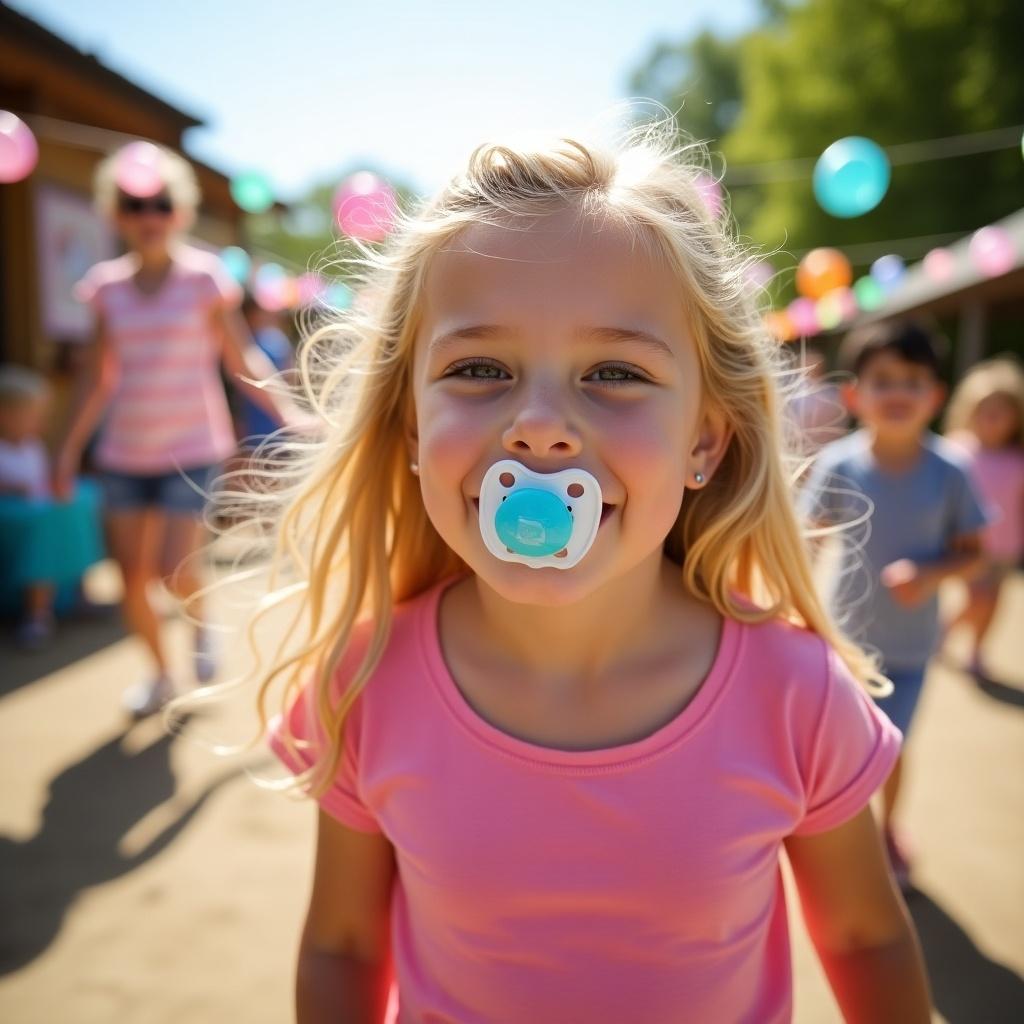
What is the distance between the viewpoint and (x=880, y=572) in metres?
2.64

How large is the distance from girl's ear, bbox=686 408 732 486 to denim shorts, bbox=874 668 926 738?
144cm

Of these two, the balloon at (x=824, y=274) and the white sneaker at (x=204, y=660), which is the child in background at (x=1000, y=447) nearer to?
the balloon at (x=824, y=274)

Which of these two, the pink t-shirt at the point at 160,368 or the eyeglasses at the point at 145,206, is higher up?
the eyeglasses at the point at 145,206

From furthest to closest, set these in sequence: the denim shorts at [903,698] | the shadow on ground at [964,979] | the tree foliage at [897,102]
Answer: the tree foliage at [897,102] → the denim shorts at [903,698] → the shadow on ground at [964,979]

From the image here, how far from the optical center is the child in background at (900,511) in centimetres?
251

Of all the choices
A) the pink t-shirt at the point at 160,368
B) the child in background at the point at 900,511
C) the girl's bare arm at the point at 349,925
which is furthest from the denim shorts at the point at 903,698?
the pink t-shirt at the point at 160,368

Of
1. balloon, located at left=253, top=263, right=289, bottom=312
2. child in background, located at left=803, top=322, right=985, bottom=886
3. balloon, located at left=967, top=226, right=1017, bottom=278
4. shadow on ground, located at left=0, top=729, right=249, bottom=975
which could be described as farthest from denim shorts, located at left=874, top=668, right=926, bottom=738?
balloon, located at left=253, top=263, right=289, bottom=312

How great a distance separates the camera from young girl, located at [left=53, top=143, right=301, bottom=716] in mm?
3455

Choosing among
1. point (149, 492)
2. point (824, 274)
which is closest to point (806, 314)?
point (824, 274)

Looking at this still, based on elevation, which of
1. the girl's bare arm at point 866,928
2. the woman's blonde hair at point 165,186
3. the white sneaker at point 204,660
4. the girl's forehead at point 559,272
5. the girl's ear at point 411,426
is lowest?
the white sneaker at point 204,660

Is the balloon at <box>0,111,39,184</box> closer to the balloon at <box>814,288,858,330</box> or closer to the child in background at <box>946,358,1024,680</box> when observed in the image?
the child in background at <box>946,358,1024,680</box>

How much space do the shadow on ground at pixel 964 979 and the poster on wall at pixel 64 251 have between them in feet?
25.1

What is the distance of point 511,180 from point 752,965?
1.08 metres

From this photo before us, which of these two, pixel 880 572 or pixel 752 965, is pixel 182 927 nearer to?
pixel 752 965
